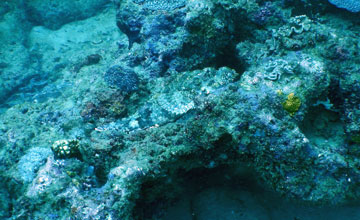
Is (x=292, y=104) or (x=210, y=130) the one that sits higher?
(x=292, y=104)

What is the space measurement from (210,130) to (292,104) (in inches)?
52.7

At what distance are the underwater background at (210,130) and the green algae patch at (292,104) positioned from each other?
0.6 inches

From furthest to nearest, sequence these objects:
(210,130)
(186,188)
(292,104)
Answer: (186,188)
(292,104)
(210,130)

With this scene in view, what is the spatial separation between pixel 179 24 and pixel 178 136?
3.50m

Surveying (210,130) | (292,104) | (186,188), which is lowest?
(186,188)

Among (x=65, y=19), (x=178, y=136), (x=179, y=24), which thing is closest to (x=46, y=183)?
(x=178, y=136)

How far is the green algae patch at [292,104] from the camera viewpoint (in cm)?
339

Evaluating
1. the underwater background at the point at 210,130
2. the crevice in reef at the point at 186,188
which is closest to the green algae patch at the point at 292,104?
the underwater background at the point at 210,130

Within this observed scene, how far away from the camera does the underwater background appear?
314cm

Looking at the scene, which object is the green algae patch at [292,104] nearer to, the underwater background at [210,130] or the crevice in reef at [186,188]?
the underwater background at [210,130]

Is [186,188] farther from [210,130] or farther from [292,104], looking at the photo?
[292,104]

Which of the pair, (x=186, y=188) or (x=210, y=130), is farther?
(x=186, y=188)

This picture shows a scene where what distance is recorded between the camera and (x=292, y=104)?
11.2ft

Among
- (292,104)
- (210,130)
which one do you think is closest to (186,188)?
(210,130)
